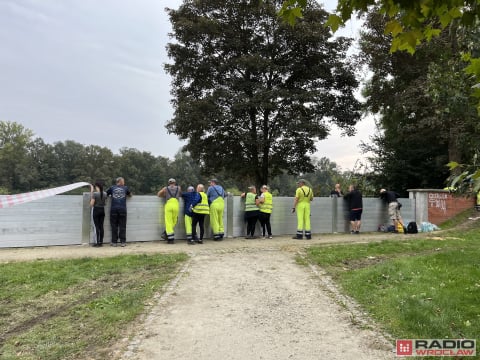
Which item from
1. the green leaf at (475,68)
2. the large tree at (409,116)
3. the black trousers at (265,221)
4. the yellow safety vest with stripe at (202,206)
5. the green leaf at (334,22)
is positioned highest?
the large tree at (409,116)

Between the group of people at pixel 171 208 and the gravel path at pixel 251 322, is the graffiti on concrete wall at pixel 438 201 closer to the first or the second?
the group of people at pixel 171 208

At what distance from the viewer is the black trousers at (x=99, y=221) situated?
34.7 ft

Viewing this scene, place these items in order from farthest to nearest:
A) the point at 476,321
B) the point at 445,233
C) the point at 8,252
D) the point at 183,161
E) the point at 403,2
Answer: the point at 183,161, the point at 445,233, the point at 8,252, the point at 476,321, the point at 403,2

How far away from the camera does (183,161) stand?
352ft

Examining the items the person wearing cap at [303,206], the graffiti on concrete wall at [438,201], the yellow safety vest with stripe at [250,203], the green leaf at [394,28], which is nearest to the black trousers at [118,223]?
the yellow safety vest with stripe at [250,203]

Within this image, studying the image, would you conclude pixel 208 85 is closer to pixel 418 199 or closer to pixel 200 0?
pixel 200 0

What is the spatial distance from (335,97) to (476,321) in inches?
698

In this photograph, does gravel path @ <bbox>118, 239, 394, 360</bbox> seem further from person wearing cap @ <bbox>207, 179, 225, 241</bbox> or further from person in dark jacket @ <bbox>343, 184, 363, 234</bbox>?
person in dark jacket @ <bbox>343, 184, 363, 234</bbox>

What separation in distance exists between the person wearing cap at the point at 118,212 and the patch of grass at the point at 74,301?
2.20m

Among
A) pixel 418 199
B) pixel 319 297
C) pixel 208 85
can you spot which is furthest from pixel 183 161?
pixel 319 297

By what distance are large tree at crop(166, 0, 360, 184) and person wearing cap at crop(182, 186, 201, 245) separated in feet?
27.4

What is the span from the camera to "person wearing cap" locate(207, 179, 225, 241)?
11.8 meters

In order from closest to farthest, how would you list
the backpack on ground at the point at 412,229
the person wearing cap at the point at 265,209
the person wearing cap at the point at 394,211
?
the person wearing cap at the point at 265,209 < the backpack on ground at the point at 412,229 < the person wearing cap at the point at 394,211

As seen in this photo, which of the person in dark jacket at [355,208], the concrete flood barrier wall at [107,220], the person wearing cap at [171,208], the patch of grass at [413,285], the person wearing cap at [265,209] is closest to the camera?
the patch of grass at [413,285]
